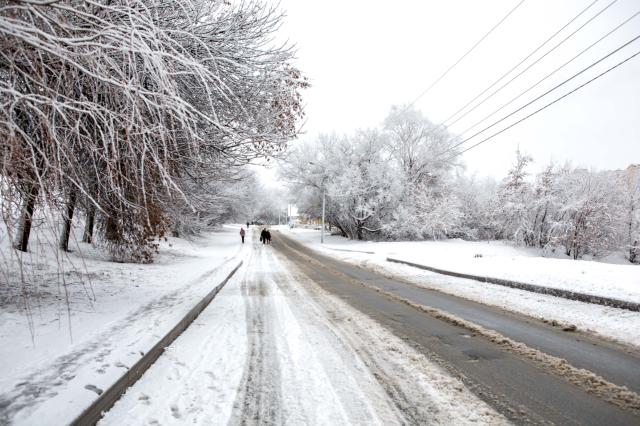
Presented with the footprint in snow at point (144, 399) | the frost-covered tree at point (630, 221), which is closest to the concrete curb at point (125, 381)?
the footprint in snow at point (144, 399)

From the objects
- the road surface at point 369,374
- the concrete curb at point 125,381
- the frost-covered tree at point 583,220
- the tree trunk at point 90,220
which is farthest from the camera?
the frost-covered tree at point 583,220

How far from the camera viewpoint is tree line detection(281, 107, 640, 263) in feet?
106

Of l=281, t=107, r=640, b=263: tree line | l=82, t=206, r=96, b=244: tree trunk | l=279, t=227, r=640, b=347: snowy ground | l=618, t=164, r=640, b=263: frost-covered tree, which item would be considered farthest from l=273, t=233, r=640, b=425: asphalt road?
l=618, t=164, r=640, b=263: frost-covered tree

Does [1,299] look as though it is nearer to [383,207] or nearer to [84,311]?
[84,311]

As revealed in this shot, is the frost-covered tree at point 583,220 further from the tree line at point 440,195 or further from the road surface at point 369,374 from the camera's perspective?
the road surface at point 369,374

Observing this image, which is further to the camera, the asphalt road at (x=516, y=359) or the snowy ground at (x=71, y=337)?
the asphalt road at (x=516, y=359)

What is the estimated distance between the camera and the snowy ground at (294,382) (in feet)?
9.21

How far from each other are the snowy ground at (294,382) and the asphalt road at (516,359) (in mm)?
274

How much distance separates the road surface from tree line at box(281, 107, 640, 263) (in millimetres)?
28108

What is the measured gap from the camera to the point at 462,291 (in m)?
9.46

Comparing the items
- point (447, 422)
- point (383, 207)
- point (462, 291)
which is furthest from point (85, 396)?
point (383, 207)

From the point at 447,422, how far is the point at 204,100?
5378 mm

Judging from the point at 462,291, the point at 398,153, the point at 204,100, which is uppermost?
the point at 398,153

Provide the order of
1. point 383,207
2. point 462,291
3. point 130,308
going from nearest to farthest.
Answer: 1. point 130,308
2. point 462,291
3. point 383,207
